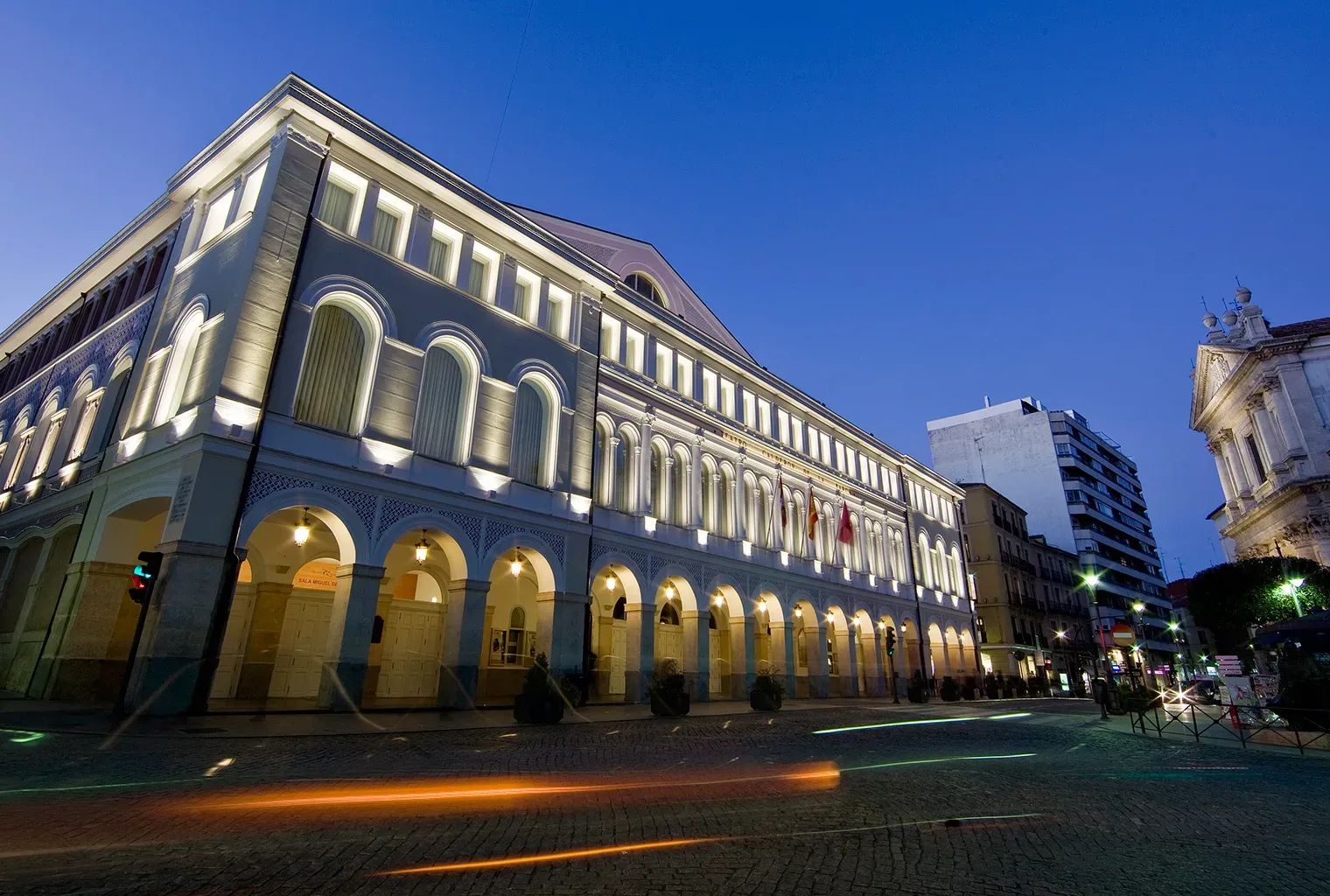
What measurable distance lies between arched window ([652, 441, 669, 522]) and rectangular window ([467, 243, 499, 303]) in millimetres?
8267

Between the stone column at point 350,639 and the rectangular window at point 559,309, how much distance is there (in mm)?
10103

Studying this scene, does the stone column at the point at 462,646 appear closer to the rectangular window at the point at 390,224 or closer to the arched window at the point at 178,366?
the arched window at the point at 178,366

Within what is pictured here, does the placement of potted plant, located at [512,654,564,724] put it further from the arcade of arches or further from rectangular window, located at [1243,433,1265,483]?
rectangular window, located at [1243,433,1265,483]

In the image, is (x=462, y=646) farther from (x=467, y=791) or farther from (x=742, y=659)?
(x=742, y=659)

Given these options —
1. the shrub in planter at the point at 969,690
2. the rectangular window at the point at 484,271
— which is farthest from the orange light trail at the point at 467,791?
the shrub in planter at the point at 969,690

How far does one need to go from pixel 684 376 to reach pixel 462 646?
14.6 m

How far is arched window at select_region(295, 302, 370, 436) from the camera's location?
51.2 feet

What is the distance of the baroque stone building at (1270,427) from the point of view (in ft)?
119

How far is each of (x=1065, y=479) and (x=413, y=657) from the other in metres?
65.7

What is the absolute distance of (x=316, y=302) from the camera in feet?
52.4

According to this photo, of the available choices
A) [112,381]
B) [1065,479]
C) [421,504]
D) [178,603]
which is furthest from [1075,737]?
[1065,479]

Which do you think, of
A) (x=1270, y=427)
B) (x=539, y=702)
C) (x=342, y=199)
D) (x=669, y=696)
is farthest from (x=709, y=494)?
(x=1270, y=427)

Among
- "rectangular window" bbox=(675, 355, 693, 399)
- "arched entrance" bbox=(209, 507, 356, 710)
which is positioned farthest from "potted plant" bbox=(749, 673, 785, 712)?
"rectangular window" bbox=(675, 355, 693, 399)

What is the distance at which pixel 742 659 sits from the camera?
84.9 ft
